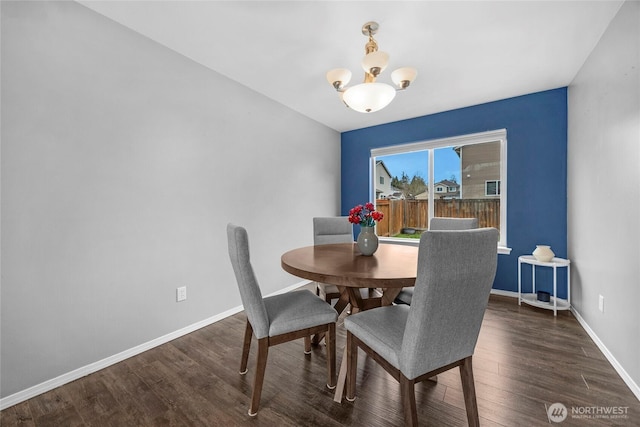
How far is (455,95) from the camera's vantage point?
3.06 meters

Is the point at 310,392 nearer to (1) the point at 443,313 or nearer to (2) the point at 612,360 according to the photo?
(1) the point at 443,313

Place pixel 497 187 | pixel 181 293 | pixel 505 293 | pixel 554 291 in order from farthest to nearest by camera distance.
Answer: pixel 497 187 < pixel 505 293 < pixel 554 291 < pixel 181 293

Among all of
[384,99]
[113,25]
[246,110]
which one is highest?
[113,25]

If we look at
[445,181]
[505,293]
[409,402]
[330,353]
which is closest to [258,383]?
[330,353]

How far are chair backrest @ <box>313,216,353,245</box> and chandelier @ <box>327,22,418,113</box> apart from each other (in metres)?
1.16

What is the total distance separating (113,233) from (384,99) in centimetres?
213

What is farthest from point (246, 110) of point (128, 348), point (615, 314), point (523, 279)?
point (523, 279)

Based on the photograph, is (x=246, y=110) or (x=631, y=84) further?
(x=246, y=110)

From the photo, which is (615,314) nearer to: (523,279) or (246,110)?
(523,279)

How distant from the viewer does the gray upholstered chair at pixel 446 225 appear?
1963 mm

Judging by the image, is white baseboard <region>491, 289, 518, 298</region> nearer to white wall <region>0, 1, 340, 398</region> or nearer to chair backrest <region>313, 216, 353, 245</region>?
chair backrest <region>313, 216, 353, 245</region>

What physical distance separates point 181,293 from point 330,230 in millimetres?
1474

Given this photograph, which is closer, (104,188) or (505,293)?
(104,188)

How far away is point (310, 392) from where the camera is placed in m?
1.53
